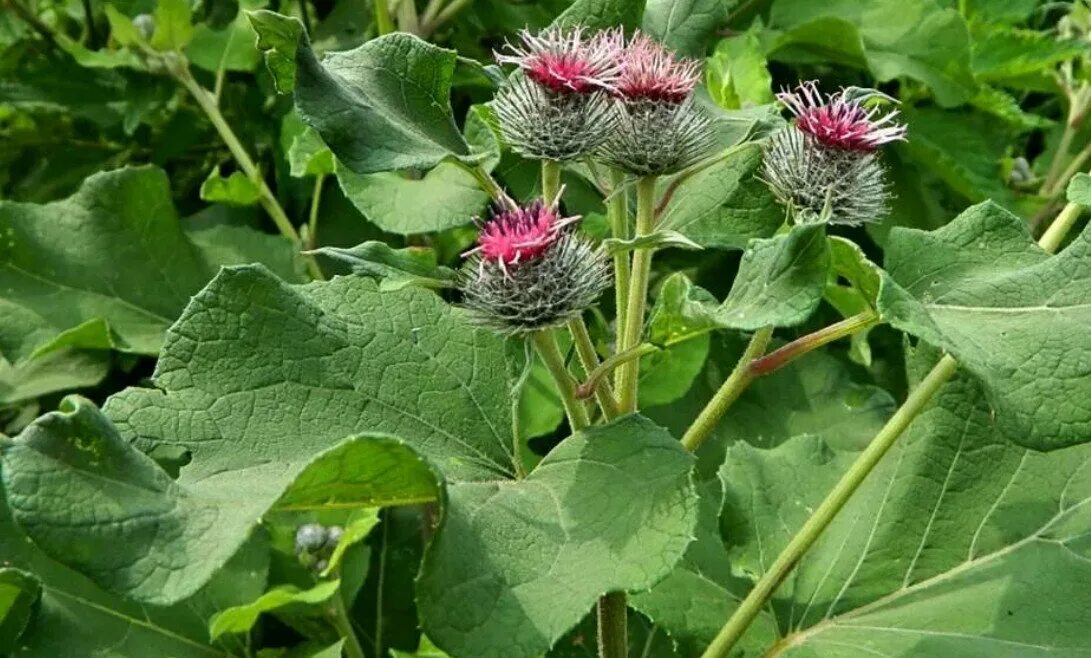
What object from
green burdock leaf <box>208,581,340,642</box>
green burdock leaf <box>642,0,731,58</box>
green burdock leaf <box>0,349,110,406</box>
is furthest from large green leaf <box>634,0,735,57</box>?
green burdock leaf <box>0,349,110,406</box>

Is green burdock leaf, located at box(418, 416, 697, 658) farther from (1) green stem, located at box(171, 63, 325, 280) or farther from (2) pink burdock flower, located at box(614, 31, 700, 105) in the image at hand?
(1) green stem, located at box(171, 63, 325, 280)

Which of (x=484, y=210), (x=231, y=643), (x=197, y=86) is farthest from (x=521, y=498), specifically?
(x=197, y=86)

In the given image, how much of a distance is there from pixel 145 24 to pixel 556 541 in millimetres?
1656

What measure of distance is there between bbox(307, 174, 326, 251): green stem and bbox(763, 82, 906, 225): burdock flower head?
104cm

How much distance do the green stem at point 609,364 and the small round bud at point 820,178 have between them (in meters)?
0.23

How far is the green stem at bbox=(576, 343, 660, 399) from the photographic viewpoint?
1043mm

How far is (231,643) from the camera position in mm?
1710

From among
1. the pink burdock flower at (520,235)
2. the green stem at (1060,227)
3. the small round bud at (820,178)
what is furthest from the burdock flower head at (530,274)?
the green stem at (1060,227)

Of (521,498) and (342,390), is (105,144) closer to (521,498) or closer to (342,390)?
(342,390)

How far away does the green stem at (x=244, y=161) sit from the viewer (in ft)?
6.81

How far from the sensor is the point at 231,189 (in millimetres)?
2002

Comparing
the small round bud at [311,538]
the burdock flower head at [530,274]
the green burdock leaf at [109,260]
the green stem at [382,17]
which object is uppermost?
the burdock flower head at [530,274]

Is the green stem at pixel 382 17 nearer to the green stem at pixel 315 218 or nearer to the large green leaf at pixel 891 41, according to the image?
the green stem at pixel 315 218

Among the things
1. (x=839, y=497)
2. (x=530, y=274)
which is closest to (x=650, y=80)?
(x=530, y=274)
